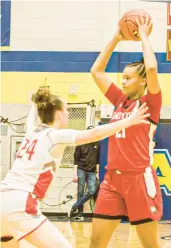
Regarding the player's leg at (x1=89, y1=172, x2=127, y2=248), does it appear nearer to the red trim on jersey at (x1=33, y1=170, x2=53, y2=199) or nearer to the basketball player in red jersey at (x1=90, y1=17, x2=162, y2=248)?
the basketball player in red jersey at (x1=90, y1=17, x2=162, y2=248)

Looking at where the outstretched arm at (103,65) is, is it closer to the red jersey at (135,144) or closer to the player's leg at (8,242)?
the red jersey at (135,144)

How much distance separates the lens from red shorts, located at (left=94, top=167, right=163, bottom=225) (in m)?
3.66

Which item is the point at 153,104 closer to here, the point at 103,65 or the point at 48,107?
the point at 103,65

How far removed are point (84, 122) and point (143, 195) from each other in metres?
6.23

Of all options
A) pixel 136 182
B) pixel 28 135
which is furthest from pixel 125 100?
pixel 28 135

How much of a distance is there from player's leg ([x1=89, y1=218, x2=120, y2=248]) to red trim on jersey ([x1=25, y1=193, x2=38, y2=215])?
63 centimetres

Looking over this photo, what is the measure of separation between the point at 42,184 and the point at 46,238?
35 cm

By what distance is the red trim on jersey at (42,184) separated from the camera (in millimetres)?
3230

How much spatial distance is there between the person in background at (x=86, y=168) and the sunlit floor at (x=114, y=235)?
2.03ft

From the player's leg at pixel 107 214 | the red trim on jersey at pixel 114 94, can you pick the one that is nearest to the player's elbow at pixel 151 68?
the red trim on jersey at pixel 114 94

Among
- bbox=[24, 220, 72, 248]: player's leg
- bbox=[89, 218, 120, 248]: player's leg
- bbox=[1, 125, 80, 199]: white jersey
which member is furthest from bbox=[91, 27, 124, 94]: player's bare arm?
bbox=[24, 220, 72, 248]: player's leg

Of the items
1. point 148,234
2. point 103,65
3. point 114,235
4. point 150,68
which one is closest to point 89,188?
point 114,235

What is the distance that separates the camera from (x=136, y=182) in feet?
12.1

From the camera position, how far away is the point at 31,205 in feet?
10.4
